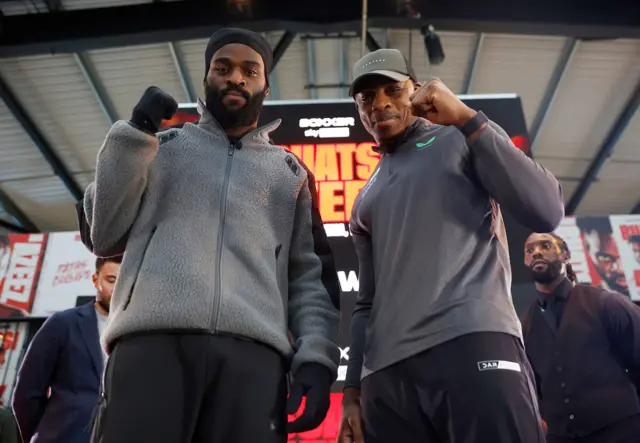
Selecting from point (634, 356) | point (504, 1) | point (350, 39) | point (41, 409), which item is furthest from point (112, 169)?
point (350, 39)

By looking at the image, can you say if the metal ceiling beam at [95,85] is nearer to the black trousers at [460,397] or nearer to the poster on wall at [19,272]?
the poster on wall at [19,272]

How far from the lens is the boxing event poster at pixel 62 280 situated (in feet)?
20.4

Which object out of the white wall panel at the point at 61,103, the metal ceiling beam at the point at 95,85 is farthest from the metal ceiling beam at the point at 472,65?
the white wall panel at the point at 61,103

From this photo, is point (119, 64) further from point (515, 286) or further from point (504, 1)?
point (515, 286)

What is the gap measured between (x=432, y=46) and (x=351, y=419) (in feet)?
12.4

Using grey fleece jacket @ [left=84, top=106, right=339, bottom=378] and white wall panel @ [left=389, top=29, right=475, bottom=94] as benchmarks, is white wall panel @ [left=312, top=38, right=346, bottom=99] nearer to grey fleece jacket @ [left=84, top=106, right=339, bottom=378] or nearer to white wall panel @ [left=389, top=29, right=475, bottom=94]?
white wall panel @ [left=389, top=29, right=475, bottom=94]

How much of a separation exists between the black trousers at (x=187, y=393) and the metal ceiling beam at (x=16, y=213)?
793 cm

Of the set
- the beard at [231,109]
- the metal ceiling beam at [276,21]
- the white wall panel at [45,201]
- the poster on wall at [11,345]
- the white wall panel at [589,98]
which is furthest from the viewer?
the white wall panel at [45,201]

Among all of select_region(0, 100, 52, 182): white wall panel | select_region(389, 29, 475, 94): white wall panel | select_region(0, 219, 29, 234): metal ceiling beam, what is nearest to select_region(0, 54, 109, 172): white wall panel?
select_region(0, 100, 52, 182): white wall panel

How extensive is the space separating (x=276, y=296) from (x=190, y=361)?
0.22 meters

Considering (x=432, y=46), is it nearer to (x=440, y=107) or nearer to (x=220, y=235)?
(x=440, y=107)

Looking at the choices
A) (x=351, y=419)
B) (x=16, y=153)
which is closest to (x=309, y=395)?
(x=351, y=419)

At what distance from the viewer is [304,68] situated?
6457 millimetres

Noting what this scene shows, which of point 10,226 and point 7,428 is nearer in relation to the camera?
point 7,428
